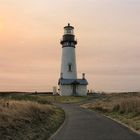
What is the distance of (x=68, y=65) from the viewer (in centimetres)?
8438

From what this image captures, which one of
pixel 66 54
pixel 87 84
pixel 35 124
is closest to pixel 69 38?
pixel 66 54

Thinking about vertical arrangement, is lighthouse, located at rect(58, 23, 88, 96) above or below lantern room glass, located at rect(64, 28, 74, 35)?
below

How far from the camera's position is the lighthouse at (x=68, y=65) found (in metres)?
85.1

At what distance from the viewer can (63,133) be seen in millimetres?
19031

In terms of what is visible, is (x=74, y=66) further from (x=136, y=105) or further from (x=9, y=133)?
(x=9, y=133)

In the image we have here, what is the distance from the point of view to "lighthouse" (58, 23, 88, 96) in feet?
279

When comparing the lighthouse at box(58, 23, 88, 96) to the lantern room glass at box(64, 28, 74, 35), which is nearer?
the lighthouse at box(58, 23, 88, 96)

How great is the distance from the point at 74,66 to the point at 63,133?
218 ft

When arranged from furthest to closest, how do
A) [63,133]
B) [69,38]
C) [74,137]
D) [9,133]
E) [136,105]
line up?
[69,38]
[136,105]
[63,133]
[74,137]
[9,133]

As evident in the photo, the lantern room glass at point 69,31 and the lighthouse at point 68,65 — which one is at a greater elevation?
the lantern room glass at point 69,31

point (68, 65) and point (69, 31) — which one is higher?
point (69, 31)

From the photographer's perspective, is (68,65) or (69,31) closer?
(68,65)

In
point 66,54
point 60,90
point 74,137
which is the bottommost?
point 74,137

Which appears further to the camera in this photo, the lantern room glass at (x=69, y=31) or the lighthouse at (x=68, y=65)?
the lantern room glass at (x=69, y=31)
